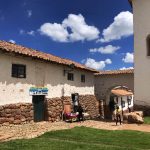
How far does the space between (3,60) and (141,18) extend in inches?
457

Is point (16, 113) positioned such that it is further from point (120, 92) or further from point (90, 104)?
point (120, 92)

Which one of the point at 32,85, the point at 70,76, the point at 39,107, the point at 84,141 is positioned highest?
the point at 70,76

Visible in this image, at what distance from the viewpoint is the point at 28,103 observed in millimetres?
20656

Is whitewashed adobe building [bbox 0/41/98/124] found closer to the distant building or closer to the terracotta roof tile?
the distant building

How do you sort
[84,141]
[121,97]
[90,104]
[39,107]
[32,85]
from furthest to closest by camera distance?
[121,97], [90,104], [39,107], [32,85], [84,141]

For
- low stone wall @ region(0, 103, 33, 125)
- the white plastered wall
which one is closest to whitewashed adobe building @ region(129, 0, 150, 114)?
the white plastered wall

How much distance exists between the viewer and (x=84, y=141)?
13.9 m

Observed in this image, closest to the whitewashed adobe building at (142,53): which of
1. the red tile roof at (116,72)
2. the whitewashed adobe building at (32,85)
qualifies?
the whitewashed adobe building at (32,85)

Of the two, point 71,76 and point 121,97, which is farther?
point 121,97

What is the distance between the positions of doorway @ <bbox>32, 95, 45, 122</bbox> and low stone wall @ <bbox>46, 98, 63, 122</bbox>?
0.36m

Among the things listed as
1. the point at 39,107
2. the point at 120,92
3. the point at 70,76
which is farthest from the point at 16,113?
the point at 120,92

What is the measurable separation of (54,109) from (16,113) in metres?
4.51

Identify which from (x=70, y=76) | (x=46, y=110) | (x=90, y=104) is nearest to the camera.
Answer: (x=46, y=110)

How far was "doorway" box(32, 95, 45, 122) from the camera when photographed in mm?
21627
